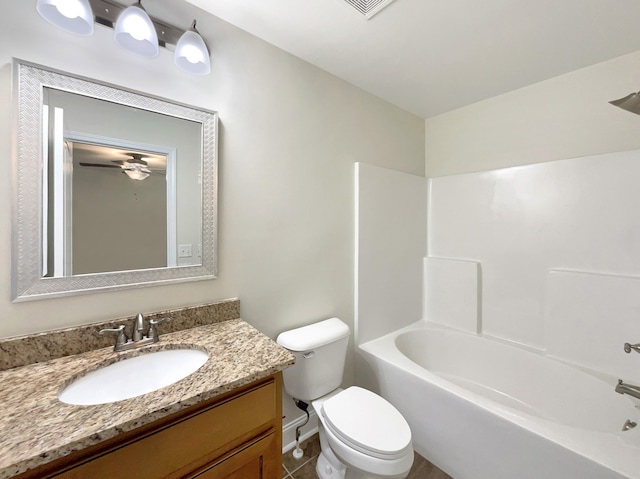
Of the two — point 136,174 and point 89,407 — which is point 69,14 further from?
point 89,407

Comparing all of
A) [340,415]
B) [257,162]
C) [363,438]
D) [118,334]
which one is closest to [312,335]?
[340,415]

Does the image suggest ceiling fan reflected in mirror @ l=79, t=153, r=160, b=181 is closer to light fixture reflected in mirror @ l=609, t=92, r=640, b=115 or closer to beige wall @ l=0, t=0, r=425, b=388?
beige wall @ l=0, t=0, r=425, b=388

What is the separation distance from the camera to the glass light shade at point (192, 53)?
1141mm

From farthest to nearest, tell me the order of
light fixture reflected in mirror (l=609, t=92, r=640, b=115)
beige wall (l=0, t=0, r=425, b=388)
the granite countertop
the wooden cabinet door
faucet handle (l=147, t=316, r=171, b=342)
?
light fixture reflected in mirror (l=609, t=92, r=640, b=115) < faucet handle (l=147, t=316, r=171, b=342) < beige wall (l=0, t=0, r=425, b=388) < the wooden cabinet door < the granite countertop

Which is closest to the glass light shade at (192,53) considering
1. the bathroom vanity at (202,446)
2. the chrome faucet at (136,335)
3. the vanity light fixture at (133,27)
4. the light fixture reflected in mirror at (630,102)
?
the vanity light fixture at (133,27)

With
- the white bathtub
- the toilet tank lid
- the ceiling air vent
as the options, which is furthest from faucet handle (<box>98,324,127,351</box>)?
the ceiling air vent

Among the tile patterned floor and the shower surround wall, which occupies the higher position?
the shower surround wall

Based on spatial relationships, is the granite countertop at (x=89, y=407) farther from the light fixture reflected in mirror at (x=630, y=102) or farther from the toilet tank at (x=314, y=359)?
the light fixture reflected in mirror at (x=630, y=102)

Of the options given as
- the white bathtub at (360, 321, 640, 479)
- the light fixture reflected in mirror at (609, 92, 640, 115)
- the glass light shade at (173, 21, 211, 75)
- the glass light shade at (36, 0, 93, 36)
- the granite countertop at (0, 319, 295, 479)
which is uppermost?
the glass light shade at (173, 21, 211, 75)

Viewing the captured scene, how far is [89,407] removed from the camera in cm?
71

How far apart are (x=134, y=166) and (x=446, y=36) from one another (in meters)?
1.70

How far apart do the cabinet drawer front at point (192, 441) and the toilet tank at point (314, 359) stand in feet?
1.64

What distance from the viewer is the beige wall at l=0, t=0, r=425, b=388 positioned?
0.95 meters

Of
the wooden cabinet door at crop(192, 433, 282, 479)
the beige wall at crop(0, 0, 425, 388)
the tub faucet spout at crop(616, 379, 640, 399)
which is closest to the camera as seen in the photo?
the wooden cabinet door at crop(192, 433, 282, 479)
